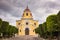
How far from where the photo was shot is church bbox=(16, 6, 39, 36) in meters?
108

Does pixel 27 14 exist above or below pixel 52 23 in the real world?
above

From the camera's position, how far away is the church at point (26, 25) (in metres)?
108

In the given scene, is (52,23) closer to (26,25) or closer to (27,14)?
(26,25)

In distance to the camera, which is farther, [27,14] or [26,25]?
[27,14]

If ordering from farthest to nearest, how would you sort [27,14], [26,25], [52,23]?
[27,14] → [26,25] → [52,23]

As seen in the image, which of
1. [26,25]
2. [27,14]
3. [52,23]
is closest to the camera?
[52,23]

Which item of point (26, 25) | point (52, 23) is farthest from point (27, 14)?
point (52, 23)

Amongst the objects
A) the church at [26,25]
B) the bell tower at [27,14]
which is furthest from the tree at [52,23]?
the bell tower at [27,14]

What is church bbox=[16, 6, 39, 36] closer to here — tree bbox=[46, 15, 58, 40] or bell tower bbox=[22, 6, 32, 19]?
bell tower bbox=[22, 6, 32, 19]

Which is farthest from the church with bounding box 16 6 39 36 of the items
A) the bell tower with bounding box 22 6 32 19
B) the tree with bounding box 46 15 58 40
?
the tree with bounding box 46 15 58 40

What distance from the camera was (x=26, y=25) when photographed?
11000cm

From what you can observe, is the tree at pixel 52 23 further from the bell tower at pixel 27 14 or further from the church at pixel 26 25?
the bell tower at pixel 27 14

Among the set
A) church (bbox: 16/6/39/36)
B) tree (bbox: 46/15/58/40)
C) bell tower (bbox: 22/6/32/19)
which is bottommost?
tree (bbox: 46/15/58/40)

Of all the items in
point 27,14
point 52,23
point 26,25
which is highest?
point 27,14
